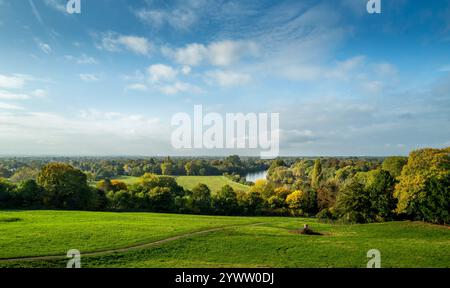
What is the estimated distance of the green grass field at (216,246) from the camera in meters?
18.8

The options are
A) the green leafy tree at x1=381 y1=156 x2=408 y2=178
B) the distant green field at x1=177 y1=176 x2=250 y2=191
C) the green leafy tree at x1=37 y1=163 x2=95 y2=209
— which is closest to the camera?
the green leafy tree at x1=37 y1=163 x2=95 y2=209

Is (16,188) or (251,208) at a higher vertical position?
(16,188)

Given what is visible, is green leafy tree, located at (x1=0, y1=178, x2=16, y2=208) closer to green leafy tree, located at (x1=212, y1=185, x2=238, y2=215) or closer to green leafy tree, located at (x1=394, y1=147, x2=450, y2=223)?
green leafy tree, located at (x1=212, y1=185, x2=238, y2=215)

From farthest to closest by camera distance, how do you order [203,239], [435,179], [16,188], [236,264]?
1. [16,188]
2. [435,179]
3. [203,239]
4. [236,264]

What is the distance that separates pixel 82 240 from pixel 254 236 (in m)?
15.1

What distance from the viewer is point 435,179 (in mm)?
34812

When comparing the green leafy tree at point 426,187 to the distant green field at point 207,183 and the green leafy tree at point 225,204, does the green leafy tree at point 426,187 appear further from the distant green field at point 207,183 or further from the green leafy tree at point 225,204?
the distant green field at point 207,183

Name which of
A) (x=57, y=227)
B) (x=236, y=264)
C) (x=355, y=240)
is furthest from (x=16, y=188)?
(x=355, y=240)

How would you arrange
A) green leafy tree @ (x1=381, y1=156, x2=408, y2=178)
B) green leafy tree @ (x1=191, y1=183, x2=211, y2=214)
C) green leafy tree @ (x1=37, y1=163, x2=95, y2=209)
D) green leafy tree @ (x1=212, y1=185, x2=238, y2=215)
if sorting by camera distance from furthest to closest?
green leafy tree @ (x1=381, y1=156, x2=408, y2=178) → green leafy tree @ (x1=212, y1=185, x2=238, y2=215) → green leafy tree @ (x1=191, y1=183, x2=211, y2=214) → green leafy tree @ (x1=37, y1=163, x2=95, y2=209)

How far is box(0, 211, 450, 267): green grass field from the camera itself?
1884 cm

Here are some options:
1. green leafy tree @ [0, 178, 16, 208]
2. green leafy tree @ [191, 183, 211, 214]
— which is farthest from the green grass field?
green leafy tree @ [191, 183, 211, 214]

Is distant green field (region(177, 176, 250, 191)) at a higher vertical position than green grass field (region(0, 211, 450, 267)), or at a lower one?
lower

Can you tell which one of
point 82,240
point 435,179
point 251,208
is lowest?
point 251,208
